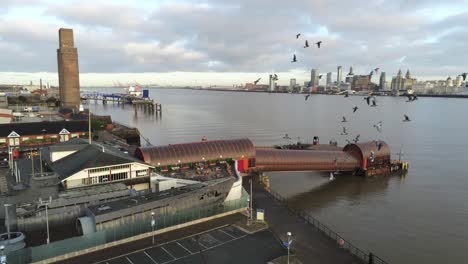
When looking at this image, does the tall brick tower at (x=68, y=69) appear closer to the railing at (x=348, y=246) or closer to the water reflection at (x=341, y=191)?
the water reflection at (x=341, y=191)

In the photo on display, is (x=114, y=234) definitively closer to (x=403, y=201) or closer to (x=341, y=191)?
(x=341, y=191)

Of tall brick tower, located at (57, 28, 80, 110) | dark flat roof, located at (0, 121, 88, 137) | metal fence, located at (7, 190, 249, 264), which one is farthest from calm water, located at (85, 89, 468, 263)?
tall brick tower, located at (57, 28, 80, 110)

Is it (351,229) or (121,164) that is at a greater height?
(121,164)

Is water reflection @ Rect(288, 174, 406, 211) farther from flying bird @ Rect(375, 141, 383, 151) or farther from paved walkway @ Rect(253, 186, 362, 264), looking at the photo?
paved walkway @ Rect(253, 186, 362, 264)

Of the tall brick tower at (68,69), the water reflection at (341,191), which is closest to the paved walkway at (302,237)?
the water reflection at (341,191)

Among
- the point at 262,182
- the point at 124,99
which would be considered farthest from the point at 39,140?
the point at 124,99

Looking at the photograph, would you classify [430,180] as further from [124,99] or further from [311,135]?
[124,99]
